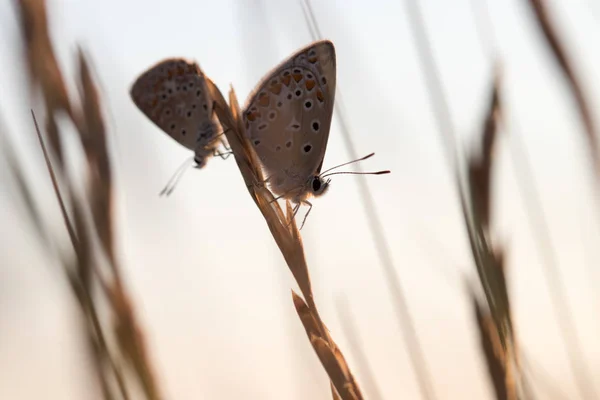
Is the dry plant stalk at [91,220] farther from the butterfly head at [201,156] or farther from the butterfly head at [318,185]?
the butterfly head at [318,185]

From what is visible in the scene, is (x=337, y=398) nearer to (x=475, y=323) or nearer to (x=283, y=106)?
(x=475, y=323)

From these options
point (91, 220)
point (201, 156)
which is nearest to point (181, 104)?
point (201, 156)

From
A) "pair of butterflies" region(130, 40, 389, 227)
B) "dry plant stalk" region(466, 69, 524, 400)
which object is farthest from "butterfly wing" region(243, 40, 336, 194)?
"dry plant stalk" region(466, 69, 524, 400)

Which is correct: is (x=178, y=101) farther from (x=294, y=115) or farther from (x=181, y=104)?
(x=294, y=115)

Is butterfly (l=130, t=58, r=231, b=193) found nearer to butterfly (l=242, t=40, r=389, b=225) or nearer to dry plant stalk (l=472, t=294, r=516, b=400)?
butterfly (l=242, t=40, r=389, b=225)

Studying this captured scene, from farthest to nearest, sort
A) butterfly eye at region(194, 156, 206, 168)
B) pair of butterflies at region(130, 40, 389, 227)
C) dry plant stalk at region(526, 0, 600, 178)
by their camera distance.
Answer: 1. butterfly eye at region(194, 156, 206, 168)
2. pair of butterflies at region(130, 40, 389, 227)
3. dry plant stalk at region(526, 0, 600, 178)

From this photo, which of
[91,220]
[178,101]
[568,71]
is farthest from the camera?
[178,101]

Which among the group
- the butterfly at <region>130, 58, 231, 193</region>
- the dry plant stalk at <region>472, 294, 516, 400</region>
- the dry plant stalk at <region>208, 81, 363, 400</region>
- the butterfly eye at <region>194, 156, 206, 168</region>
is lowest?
the dry plant stalk at <region>472, 294, 516, 400</region>
